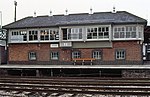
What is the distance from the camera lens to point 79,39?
30.9m

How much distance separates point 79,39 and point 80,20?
301 centimetres

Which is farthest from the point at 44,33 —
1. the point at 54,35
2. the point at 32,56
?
the point at 32,56

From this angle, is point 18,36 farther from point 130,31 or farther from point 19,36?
point 130,31

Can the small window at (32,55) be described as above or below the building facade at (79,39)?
below

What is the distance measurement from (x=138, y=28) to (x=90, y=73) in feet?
28.0

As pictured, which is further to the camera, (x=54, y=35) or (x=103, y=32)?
(x=54, y=35)

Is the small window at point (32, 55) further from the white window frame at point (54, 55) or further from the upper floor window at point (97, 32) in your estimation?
the upper floor window at point (97, 32)

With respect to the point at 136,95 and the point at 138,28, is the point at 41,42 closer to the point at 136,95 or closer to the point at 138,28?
the point at 138,28

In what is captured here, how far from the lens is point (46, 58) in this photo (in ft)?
106

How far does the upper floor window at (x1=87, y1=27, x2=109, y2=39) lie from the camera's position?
30.0 meters

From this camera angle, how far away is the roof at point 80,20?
30141mm

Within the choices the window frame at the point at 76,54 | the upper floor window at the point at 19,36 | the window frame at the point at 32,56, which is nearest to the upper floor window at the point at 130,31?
the window frame at the point at 76,54

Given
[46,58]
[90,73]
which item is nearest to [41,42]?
[46,58]

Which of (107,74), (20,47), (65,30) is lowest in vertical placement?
(107,74)
